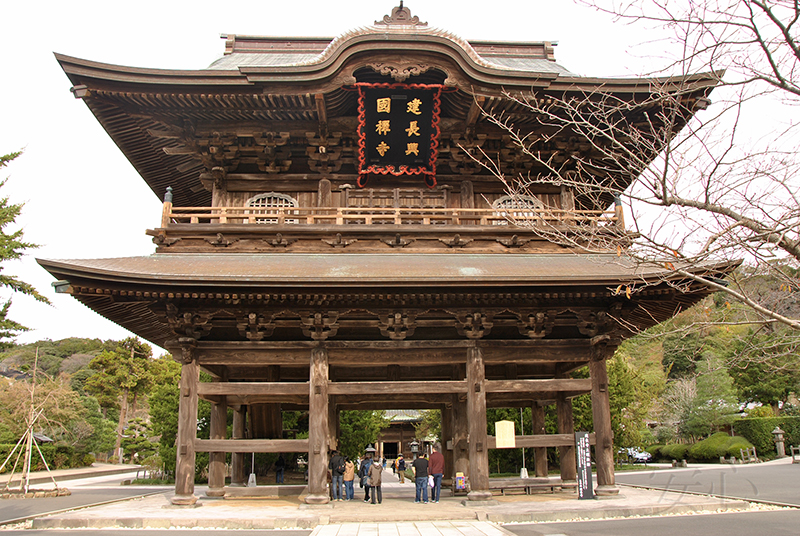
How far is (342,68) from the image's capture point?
12.4m

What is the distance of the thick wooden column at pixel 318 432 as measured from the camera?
36.0ft

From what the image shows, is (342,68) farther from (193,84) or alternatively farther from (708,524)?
(708,524)

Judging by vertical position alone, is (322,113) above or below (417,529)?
above

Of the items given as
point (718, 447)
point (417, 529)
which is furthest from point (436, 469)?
point (718, 447)

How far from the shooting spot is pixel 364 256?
486 inches

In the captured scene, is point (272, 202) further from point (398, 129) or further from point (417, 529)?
point (417, 529)

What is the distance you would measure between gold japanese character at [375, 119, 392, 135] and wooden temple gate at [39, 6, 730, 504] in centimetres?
5

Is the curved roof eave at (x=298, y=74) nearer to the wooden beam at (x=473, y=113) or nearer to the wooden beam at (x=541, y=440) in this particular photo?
the wooden beam at (x=473, y=113)

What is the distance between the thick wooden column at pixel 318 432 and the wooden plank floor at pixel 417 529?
1518mm

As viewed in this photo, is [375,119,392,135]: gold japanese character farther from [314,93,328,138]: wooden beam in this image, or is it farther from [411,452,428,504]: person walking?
[411,452,428,504]: person walking

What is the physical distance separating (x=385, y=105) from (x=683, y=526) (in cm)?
1077

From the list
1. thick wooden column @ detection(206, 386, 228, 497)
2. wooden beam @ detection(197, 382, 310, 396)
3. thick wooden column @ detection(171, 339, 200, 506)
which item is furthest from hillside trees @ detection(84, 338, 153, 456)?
wooden beam @ detection(197, 382, 310, 396)

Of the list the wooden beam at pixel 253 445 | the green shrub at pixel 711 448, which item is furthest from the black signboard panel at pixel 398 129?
the green shrub at pixel 711 448

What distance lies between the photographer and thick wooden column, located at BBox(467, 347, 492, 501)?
1107cm
